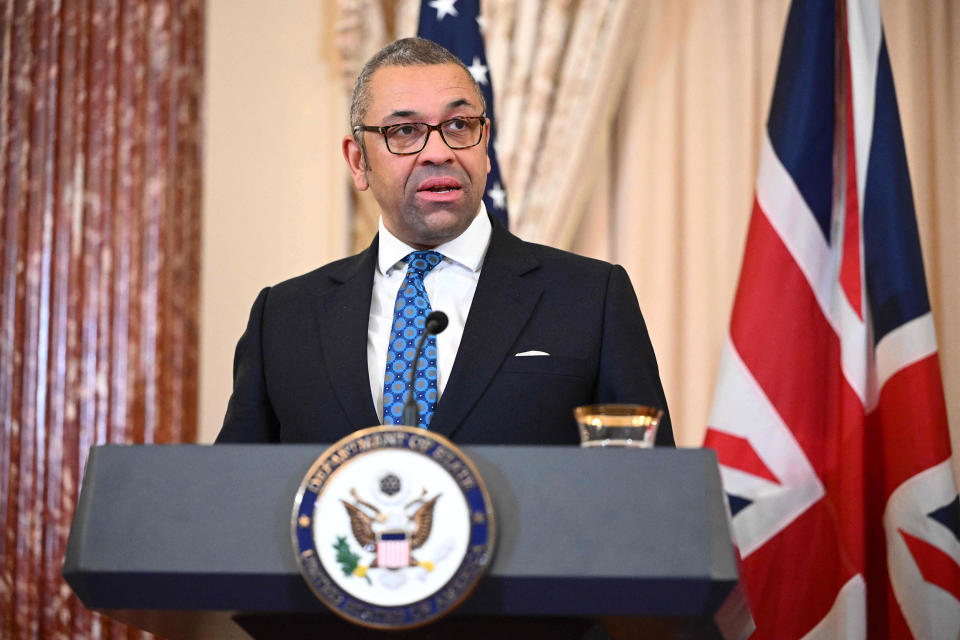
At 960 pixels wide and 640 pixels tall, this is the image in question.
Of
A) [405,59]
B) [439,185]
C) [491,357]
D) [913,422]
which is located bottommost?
[913,422]

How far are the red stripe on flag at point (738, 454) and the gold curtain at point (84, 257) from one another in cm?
162

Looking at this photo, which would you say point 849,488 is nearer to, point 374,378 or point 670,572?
point 374,378

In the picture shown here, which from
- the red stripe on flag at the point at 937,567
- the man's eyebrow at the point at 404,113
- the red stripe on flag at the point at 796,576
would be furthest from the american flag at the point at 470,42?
the red stripe on flag at the point at 937,567

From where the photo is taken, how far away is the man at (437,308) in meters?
1.83

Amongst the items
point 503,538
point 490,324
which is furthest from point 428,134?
point 503,538

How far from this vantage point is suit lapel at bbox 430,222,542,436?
1.78m

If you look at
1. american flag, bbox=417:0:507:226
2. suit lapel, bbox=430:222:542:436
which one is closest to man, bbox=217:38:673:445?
suit lapel, bbox=430:222:542:436

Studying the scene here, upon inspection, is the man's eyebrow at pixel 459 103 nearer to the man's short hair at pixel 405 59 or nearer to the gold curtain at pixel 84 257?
the man's short hair at pixel 405 59

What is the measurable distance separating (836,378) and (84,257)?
7.58 feet

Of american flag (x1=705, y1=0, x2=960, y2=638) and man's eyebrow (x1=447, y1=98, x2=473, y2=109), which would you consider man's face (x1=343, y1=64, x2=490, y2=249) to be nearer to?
man's eyebrow (x1=447, y1=98, x2=473, y2=109)

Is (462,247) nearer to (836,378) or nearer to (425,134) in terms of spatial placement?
(425,134)

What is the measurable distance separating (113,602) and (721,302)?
253 cm

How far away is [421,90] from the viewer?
2025 mm

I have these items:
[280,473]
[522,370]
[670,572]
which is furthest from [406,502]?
[522,370]
